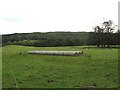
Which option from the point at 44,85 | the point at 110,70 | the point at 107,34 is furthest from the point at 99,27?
the point at 44,85

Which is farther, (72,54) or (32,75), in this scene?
(72,54)

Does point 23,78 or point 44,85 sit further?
point 23,78

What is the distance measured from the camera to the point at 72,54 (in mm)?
42312

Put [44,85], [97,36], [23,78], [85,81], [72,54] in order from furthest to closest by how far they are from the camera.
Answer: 1. [97,36]
2. [72,54]
3. [23,78]
4. [85,81]
5. [44,85]

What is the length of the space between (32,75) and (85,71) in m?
4.86

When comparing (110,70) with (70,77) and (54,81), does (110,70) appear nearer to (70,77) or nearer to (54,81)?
(70,77)

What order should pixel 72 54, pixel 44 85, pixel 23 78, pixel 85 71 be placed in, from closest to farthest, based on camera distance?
pixel 44 85
pixel 23 78
pixel 85 71
pixel 72 54

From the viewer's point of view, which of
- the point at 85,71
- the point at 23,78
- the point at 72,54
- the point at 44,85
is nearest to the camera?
the point at 44,85

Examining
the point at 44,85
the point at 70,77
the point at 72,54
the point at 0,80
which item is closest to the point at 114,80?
the point at 70,77

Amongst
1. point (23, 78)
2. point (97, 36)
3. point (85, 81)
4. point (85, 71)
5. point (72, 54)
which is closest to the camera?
point (85, 81)

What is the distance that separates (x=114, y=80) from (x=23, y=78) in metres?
7.02

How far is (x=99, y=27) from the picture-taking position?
108312mm

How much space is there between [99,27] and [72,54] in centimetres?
6771

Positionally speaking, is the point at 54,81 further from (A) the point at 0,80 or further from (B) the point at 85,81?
(A) the point at 0,80
